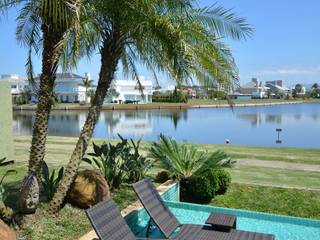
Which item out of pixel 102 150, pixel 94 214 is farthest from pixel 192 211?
pixel 94 214

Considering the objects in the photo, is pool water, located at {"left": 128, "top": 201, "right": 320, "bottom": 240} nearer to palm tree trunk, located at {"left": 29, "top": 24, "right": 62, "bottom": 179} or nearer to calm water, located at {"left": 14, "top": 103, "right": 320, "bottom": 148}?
palm tree trunk, located at {"left": 29, "top": 24, "right": 62, "bottom": 179}

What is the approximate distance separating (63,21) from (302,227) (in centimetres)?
464

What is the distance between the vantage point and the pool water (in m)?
6.62

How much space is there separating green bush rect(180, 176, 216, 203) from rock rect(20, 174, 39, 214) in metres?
3.55

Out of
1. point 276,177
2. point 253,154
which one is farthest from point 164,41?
point 253,154

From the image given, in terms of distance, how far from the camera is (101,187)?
721 centimetres

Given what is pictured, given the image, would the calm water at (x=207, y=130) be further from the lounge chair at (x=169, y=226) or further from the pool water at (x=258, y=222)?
the lounge chair at (x=169, y=226)

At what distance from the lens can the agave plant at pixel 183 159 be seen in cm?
906

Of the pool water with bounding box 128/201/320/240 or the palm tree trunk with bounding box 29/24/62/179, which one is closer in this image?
the palm tree trunk with bounding box 29/24/62/179

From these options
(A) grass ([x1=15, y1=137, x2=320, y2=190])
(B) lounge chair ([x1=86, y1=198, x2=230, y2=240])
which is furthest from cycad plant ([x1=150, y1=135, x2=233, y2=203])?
(B) lounge chair ([x1=86, y1=198, x2=230, y2=240])

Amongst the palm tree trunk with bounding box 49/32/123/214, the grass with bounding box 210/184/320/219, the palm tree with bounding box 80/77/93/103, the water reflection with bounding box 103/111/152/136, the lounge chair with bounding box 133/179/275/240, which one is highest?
the palm tree with bounding box 80/77/93/103

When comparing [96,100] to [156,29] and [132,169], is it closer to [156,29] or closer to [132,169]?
[156,29]

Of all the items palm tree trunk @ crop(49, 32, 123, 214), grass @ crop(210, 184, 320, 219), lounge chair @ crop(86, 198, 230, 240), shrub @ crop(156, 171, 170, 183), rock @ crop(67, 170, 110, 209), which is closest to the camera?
lounge chair @ crop(86, 198, 230, 240)

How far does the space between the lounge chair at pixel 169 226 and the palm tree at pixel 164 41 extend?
1.34 metres
